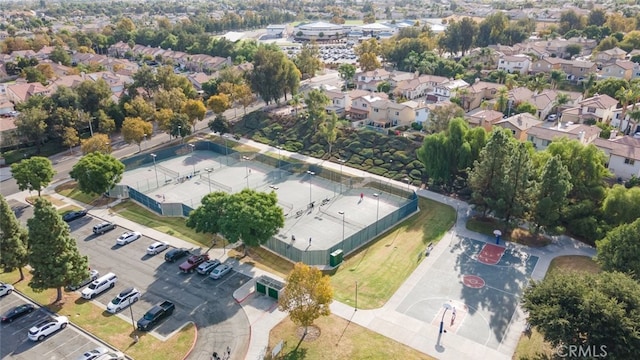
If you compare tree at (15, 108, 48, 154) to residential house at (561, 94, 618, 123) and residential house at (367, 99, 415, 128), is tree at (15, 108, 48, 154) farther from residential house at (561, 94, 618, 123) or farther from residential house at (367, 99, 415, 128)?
residential house at (561, 94, 618, 123)

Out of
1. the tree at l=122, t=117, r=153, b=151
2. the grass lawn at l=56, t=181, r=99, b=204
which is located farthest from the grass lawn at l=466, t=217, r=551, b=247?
the tree at l=122, t=117, r=153, b=151

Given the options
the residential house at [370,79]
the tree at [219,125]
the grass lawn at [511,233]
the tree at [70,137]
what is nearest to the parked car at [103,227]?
the tree at [70,137]

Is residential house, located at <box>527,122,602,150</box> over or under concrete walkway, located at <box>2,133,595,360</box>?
over

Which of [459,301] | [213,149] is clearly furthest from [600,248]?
[213,149]

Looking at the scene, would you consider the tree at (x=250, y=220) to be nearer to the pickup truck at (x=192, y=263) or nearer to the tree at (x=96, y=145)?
the pickup truck at (x=192, y=263)

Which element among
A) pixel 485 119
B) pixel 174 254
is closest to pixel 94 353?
pixel 174 254

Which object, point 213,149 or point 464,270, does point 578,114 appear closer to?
point 464,270
